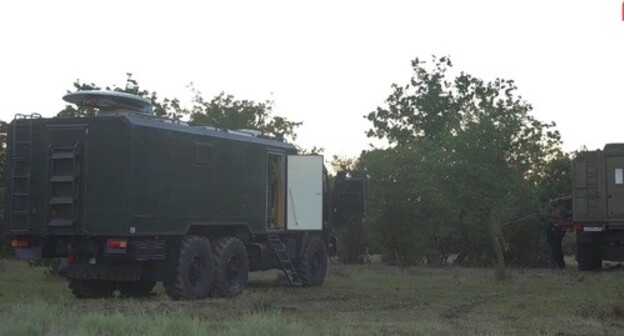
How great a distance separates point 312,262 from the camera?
21.0 metres

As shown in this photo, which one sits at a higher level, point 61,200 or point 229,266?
point 61,200

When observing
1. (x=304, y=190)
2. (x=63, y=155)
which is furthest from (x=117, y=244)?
(x=304, y=190)

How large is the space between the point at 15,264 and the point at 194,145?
15902mm

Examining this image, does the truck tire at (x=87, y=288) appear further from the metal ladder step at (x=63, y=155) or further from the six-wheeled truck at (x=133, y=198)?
the metal ladder step at (x=63, y=155)

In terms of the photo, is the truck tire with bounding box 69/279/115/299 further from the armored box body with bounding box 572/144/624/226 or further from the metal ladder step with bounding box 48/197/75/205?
the armored box body with bounding box 572/144/624/226

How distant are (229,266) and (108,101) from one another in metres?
4.15

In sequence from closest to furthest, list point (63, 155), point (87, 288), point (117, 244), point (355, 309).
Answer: point (355, 309) < point (117, 244) < point (63, 155) < point (87, 288)

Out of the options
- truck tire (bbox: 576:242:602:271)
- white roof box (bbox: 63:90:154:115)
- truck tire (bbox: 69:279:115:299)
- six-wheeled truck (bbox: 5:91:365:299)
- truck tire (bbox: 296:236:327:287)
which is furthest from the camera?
truck tire (bbox: 576:242:602:271)

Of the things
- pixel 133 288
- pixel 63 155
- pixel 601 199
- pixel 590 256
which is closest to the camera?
pixel 63 155

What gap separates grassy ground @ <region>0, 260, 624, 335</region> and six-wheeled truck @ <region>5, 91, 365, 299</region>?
0.73 metres

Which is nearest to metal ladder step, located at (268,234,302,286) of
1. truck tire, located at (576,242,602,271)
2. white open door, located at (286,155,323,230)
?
white open door, located at (286,155,323,230)

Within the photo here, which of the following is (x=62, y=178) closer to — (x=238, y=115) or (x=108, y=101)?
(x=108, y=101)

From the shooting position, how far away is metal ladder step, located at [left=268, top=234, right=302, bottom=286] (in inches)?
779

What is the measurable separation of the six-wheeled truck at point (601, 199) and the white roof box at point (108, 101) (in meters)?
14.5
